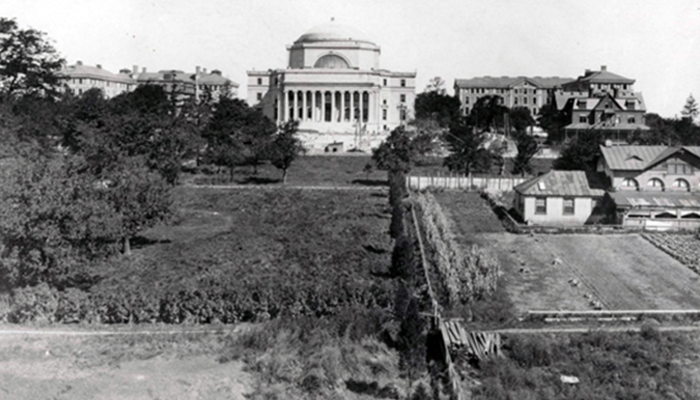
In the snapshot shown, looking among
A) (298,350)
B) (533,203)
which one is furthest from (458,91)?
(298,350)

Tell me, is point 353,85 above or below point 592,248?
above

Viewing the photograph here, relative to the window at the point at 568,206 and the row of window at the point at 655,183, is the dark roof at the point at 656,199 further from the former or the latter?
the window at the point at 568,206

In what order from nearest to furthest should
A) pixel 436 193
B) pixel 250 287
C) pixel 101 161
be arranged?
pixel 250 287, pixel 101 161, pixel 436 193

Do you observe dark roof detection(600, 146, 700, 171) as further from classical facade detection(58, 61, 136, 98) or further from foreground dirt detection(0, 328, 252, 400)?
classical facade detection(58, 61, 136, 98)

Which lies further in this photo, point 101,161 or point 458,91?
point 458,91

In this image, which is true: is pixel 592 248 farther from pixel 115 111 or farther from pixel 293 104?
pixel 293 104

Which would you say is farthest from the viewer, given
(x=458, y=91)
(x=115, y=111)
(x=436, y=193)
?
(x=458, y=91)

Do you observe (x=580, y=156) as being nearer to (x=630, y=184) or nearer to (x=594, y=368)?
(x=630, y=184)

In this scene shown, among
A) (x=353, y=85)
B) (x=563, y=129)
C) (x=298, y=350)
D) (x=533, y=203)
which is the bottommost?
(x=298, y=350)

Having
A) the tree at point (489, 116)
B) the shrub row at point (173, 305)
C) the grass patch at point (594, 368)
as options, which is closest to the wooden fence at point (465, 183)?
the shrub row at point (173, 305)
